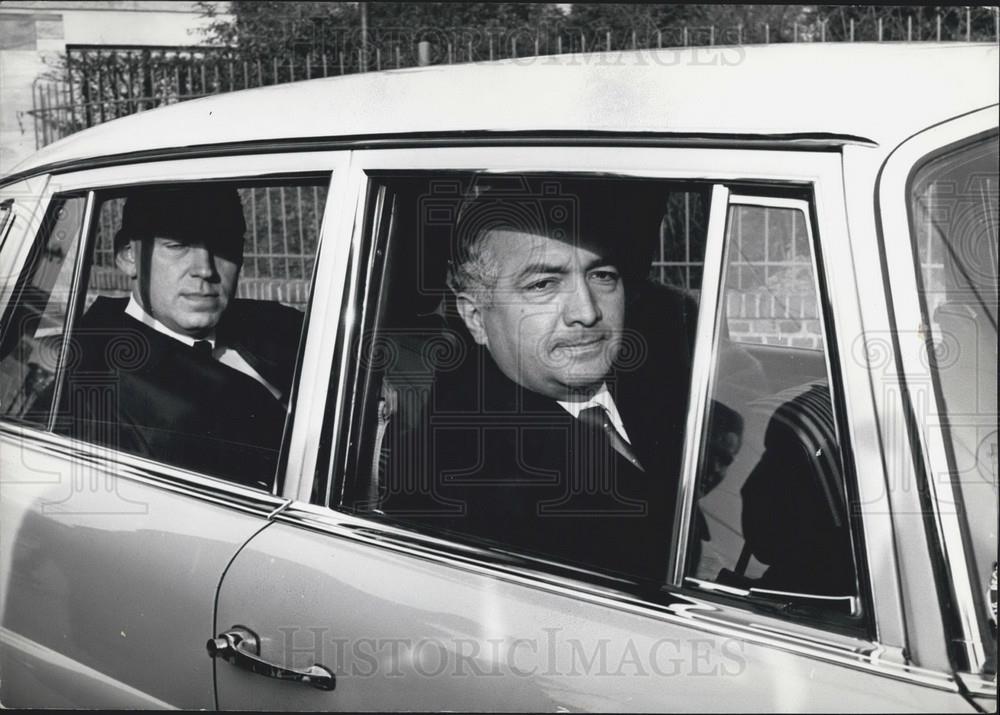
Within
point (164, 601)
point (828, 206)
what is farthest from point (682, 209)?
point (164, 601)

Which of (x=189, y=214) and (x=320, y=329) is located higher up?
(x=189, y=214)

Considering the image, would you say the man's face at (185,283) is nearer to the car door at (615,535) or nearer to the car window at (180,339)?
the car window at (180,339)

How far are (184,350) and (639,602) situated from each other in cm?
136

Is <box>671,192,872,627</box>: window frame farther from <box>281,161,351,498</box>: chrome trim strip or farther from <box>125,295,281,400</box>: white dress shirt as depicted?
<box>125,295,281,400</box>: white dress shirt

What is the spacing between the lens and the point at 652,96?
1.63 m

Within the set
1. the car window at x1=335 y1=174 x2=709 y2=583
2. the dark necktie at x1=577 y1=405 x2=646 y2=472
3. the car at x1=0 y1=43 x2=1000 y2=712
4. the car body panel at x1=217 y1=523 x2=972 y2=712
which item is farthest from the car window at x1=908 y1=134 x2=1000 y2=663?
the dark necktie at x1=577 y1=405 x2=646 y2=472

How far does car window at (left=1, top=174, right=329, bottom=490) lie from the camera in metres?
2.16

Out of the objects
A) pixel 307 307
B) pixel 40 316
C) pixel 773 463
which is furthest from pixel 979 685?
pixel 40 316

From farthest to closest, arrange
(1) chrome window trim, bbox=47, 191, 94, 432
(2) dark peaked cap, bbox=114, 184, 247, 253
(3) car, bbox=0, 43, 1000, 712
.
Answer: (1) chrome window trim, bbox=47, 191, 94, 432 → (2) dark peaked cap, bbox=114, 184, 247, 253 → (3) car, bbox=0, 43, 1000, 712

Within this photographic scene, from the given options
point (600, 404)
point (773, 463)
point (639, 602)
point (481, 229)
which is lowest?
point (639, 602)

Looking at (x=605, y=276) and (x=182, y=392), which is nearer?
(x=605, y=276)

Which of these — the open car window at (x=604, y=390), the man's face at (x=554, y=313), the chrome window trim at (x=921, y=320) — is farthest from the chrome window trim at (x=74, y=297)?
the chrome window trim at (x=921, y=320)

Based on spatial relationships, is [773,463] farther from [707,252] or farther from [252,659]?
[252,659]

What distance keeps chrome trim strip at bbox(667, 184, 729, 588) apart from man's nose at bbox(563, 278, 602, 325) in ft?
1.38
